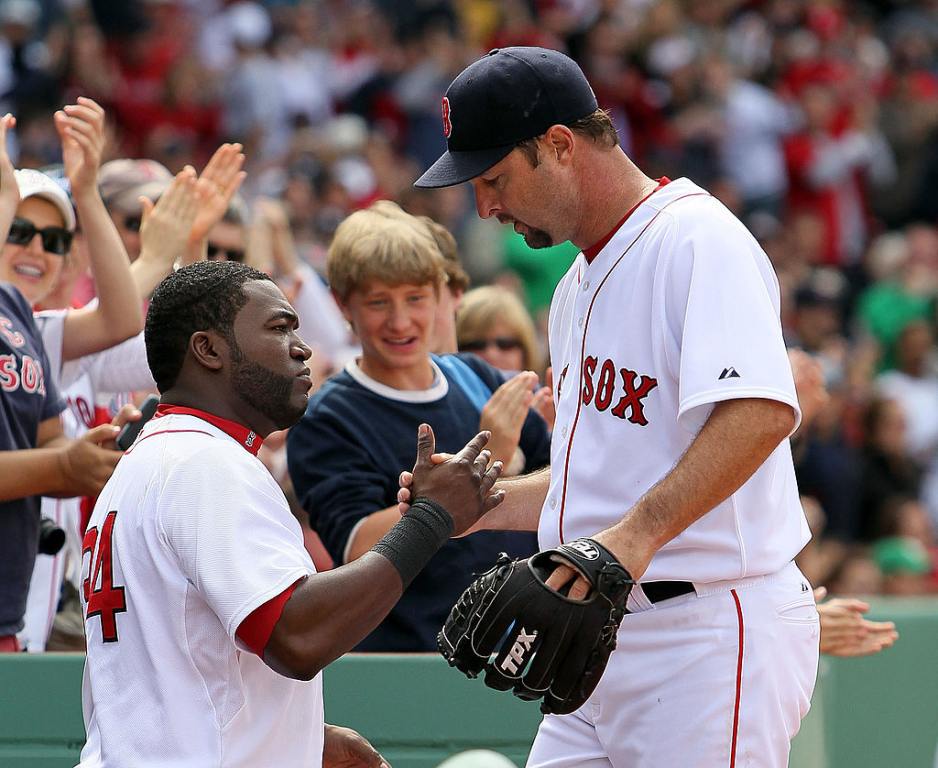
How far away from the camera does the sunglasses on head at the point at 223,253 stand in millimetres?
5469

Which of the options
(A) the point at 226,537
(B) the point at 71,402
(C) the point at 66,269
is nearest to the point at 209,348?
(A) the point at 226,537

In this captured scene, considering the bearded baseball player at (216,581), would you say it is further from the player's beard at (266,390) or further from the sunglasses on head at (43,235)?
the sunglasses on head at (43,235)

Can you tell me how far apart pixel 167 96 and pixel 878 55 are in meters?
7.41

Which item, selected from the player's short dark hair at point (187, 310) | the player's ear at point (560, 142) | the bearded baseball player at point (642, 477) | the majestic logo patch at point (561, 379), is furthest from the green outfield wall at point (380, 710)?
the player's ear at point (560, 142)

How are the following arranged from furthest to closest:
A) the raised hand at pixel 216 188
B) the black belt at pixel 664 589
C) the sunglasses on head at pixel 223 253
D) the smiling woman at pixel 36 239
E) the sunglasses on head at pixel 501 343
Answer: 1. the sunglasses on head at pixel 501 343
2. the sunglasses on head at pixel 223 253
3. the raised hand at pixel 216 188
4. the smiling woman at pixel 36 239
5. the black belt at pixel 664 589

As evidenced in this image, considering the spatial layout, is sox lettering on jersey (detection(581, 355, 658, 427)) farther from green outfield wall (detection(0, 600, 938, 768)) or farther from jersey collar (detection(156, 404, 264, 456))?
green outfield wall (detection(0, 600, 938, 768))

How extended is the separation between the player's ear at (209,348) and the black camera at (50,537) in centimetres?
157

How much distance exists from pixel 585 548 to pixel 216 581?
0.71 meters

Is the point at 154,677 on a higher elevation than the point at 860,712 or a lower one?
higher

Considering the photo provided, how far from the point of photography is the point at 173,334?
3.07m

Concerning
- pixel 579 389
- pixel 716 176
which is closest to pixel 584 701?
pixel 579 389

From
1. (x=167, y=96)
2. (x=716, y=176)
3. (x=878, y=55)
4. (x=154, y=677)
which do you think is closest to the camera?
(x=154, y=677)

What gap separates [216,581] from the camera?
2764mm

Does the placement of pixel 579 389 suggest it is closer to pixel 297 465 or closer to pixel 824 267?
pixel 297 465
